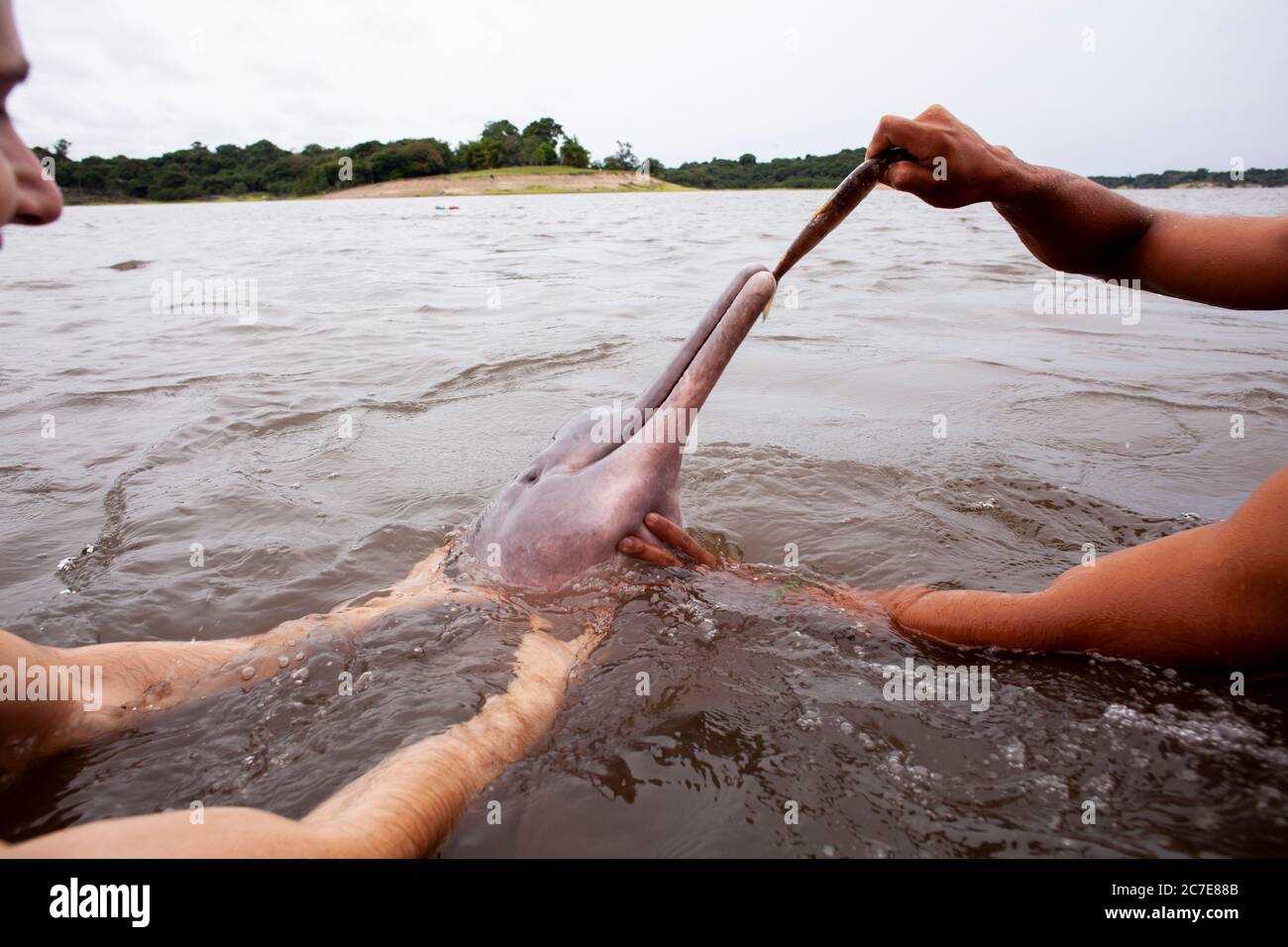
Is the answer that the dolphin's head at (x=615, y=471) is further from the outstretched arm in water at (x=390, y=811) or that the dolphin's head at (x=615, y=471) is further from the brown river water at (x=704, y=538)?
the outstretched arm in water at (x=390, y=811)

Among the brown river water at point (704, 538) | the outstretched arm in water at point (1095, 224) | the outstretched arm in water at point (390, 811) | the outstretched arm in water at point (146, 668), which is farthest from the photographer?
the outstretched arm in water at point (1095, 224)

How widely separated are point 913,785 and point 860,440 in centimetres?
408

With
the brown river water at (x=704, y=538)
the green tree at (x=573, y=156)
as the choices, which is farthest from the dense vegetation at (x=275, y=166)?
the brown river water at (x=704, y=538)

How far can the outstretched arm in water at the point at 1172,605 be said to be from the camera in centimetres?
236

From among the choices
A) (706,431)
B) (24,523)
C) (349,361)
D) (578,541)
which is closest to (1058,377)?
(706,431)

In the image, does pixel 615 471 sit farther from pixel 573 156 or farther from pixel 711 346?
pixel 573 156

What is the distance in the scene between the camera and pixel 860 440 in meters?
6.11

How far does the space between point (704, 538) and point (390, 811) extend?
2777 millimetres

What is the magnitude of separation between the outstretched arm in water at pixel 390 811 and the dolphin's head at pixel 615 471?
17.8 inches

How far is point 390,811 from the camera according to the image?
2.11 meters

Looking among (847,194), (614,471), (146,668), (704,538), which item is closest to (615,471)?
(614,471)

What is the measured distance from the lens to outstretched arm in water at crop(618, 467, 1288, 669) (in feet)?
7.74

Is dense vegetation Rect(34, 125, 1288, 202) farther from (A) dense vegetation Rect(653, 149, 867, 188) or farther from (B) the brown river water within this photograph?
(B) the brown river water
